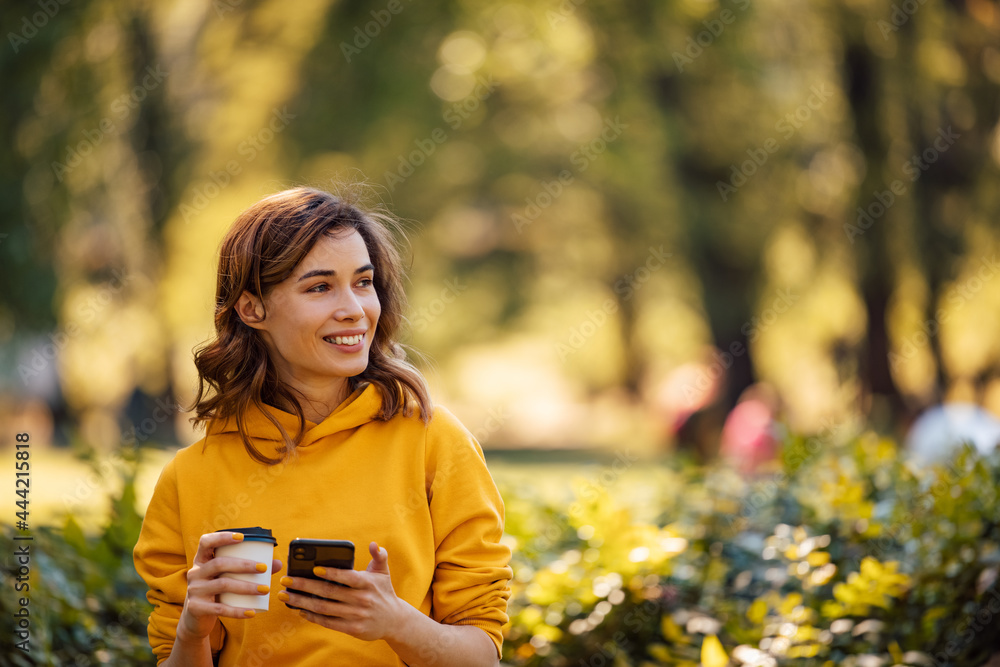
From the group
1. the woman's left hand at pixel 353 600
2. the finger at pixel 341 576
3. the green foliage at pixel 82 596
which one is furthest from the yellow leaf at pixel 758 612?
the green foliage at pixel 82 596

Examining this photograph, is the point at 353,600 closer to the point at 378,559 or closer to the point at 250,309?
the point at 378,559

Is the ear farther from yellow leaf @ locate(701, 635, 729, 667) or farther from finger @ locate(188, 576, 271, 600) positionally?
yellow leaf @ locate(701, 635, 729, 667)

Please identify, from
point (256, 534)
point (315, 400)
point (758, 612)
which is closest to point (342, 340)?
point (315, 400)

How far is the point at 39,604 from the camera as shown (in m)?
3.13

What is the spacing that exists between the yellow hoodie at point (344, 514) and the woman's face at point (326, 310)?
115 mm

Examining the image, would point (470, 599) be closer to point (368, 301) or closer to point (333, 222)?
point (368, 301)

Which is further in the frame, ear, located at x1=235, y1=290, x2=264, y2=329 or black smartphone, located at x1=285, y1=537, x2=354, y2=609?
ear, located at x1=235, y1=290, x2=264, y2=329

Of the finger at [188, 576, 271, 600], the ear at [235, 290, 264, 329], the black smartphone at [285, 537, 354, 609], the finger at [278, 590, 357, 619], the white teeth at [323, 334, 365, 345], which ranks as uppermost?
the ear at [235, 290, 264, 329]

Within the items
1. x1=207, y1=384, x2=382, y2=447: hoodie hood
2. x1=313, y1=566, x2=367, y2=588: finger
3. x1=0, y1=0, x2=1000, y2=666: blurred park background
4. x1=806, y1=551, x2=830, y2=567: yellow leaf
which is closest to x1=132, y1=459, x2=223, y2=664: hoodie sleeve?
x1=207, y1=384, x2=382, y2=447: hoodie hood

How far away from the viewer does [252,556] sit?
1.83m

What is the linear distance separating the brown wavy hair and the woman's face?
3 centimetres

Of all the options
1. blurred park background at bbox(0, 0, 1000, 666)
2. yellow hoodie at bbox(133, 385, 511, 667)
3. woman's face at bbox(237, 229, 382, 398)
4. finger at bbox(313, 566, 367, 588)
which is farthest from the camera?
blurred park background at bbox(0, 0, 1000, 666)

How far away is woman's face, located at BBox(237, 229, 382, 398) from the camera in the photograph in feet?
6.97

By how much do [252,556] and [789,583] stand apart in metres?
2.28
